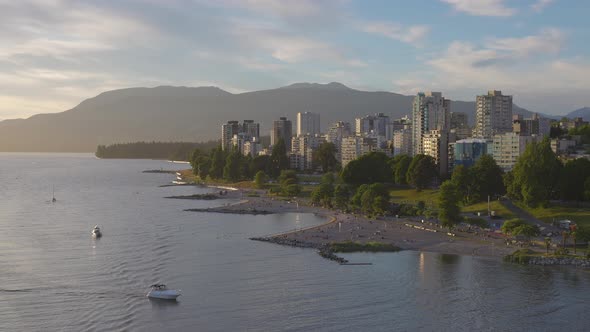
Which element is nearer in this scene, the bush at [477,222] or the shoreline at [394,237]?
the shoreline at [394,237]

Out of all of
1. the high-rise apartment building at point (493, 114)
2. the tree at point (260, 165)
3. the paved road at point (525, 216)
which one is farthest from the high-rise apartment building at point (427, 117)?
the paved road at point (525, 216)

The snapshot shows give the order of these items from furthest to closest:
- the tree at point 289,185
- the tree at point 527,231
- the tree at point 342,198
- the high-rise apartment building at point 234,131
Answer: the high-rise apartment building at point 234,131, the tree at point 289,185, the tree at point 342,198, the tree at point 527,231

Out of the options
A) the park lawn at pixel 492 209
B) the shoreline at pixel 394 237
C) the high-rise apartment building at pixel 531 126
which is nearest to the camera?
the shoreline at pixel 394 237

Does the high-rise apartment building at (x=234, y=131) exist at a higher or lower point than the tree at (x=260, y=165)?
higher

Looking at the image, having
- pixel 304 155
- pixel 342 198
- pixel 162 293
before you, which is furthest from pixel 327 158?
pixel 162 293

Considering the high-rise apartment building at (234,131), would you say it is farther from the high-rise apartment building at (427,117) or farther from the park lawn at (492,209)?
the park lawn at (492,209)

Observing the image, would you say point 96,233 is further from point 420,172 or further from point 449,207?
point 420,172
